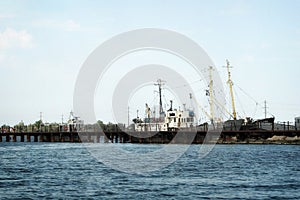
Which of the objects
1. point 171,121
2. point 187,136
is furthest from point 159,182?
point 171,121

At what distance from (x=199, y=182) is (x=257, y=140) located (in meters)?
65.6

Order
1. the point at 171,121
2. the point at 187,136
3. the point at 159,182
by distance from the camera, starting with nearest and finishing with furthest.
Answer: the point at 159,182
the point at 187,136
the point at 171,121

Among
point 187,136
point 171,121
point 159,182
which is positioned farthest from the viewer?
point 171,121

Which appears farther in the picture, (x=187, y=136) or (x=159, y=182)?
(x=187, y=136)

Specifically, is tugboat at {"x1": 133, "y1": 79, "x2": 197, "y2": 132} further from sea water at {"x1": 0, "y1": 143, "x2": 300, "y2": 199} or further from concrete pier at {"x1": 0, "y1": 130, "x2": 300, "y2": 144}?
sea water at {"x1": 0, "y1": 143, "x2": 300, "y2": 199}

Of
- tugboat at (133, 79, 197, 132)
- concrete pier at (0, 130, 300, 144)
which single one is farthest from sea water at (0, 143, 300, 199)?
tugboat at (133, 79, 197, 132)

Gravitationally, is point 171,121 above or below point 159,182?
above

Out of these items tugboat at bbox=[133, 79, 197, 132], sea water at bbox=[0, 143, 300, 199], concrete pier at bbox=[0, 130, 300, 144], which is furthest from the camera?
tugboat at bbox=[133, 79, 197, 132]

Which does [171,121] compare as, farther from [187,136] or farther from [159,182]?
[159,182]

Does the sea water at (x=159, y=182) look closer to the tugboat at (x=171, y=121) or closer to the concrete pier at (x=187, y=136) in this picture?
the concrete pier at (x=187, y=136)

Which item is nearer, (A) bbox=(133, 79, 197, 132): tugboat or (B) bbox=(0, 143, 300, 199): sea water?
(B) bbox=(0, 143, 300, 199): sea water

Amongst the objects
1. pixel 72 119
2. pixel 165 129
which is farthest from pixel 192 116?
pixel 72 119

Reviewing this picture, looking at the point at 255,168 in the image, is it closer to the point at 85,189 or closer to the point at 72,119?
the point at 85,189

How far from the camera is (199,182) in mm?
44281
